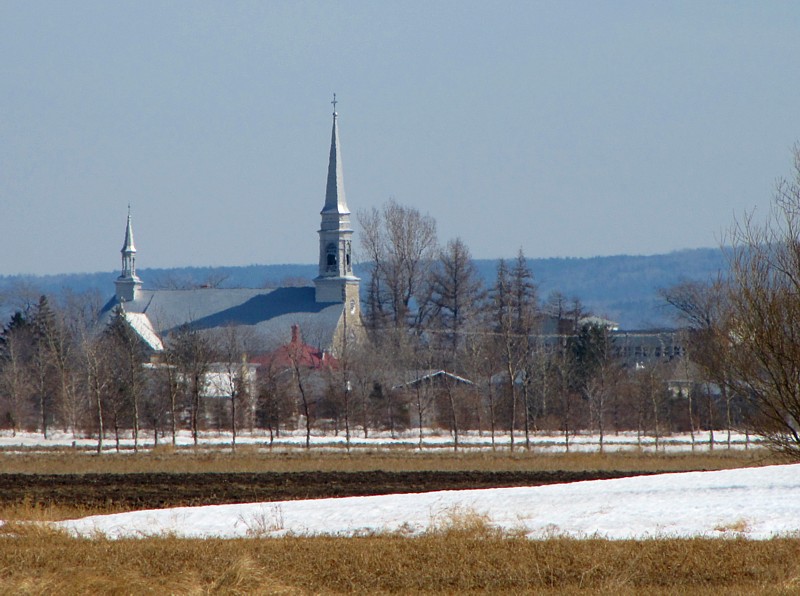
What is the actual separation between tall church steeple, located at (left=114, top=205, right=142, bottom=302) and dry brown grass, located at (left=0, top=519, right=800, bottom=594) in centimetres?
9226

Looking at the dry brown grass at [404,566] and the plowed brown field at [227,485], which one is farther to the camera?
the plowed brown field at [227,485]

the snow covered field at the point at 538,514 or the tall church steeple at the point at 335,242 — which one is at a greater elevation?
the tall church steeple at the point at 335,242

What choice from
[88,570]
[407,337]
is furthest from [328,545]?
[407,337]

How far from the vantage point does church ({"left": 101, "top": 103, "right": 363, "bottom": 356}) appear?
97.2 meters

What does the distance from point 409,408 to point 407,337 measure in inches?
653

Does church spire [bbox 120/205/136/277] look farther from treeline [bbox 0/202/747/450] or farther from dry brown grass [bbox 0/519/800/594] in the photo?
dry brown grass [bbox 0/519/800/594]

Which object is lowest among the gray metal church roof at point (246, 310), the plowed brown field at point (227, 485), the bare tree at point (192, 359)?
the plowed brown field at point (227, 485)

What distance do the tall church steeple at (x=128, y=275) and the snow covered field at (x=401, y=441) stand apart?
47.1 meters

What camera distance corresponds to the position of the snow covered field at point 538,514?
17812 mm

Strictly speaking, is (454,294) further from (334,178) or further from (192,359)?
(192,359)

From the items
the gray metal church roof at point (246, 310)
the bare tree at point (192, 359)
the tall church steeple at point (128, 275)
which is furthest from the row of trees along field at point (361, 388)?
the tall church steeple at point (128, 275)

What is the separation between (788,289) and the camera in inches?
907

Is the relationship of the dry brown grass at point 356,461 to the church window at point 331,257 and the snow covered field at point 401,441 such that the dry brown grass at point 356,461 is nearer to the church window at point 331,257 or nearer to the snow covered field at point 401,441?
the snow covered field at point 401,441

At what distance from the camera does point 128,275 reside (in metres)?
109
